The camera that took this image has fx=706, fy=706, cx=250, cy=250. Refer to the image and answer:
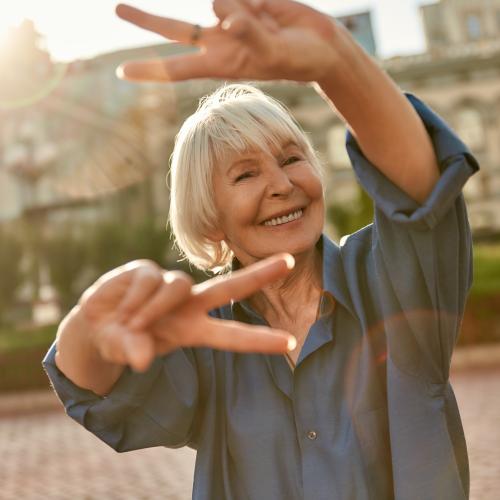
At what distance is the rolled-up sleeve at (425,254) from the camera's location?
4.25 ft

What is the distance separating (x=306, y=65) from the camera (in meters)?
1.11

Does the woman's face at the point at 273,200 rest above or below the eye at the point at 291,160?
below

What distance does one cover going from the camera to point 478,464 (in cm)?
597

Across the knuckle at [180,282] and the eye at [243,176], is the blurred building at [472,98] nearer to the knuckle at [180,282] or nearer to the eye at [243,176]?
the eye at [243,176]

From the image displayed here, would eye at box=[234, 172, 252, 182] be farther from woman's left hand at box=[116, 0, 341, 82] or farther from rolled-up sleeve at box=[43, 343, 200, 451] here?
woman's left hand at box=[116, 0, 341, 82]

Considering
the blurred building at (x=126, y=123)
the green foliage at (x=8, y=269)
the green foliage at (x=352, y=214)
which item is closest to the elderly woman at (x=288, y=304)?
the green foliage at (x=352, y=214)

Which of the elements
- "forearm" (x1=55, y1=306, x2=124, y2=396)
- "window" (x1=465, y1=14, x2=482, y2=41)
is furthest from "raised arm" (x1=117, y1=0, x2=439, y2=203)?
"window" (x1=465, y1=14, x2=482, y2=41)

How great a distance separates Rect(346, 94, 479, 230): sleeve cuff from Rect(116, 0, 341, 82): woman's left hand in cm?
26

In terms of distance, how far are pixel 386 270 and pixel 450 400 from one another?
346mm

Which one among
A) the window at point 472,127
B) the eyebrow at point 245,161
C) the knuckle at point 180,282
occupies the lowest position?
the window at point 472,127

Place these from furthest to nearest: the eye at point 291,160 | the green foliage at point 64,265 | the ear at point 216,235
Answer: the green foliage at point 64,265, the ear at point 216,235, the eye at point 291,160

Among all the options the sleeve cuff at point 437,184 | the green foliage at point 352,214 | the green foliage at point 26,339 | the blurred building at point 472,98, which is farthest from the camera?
the blurred building at point 472,98

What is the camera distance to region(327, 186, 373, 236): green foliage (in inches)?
620

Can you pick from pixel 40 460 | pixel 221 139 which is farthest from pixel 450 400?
pixel 40 460
